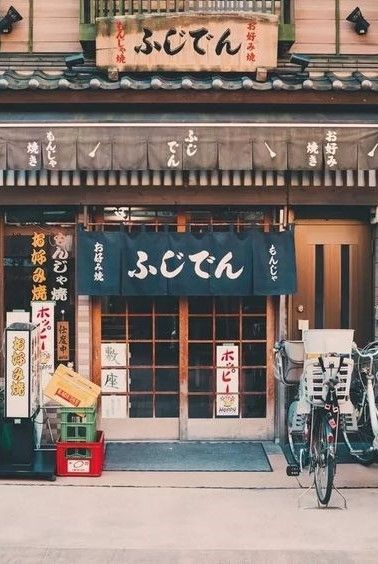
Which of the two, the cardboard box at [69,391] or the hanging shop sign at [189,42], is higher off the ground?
the hanging shop sign at [189,42]

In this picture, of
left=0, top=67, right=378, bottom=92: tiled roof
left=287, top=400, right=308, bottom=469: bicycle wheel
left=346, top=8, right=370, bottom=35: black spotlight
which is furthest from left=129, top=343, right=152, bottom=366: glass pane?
left=346, top=8, right=370, bottom=35: black spotlight

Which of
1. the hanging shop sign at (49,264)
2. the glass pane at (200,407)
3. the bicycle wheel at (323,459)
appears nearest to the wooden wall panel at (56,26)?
the hanging shop sign at (49,264)

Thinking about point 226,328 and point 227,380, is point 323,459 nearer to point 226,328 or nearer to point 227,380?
point 227,380

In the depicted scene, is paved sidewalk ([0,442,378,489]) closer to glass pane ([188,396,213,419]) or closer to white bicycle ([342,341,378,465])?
white bicycle ([342,341,378,465])

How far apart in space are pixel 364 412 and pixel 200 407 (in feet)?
8.29

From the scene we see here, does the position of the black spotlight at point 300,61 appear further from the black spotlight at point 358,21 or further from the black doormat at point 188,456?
the black doormat at point 188,456

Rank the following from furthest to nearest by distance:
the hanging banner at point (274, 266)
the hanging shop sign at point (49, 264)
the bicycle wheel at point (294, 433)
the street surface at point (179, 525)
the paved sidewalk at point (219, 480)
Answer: the hanging shop sign at point (49, 264)
the hanging banner at point (274, 266)
the bicycle wheel at point (294, 433)
the paved sidewalk at point (219, 480)
the street surface at point (179, 525)

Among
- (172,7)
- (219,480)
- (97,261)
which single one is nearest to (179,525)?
(219,480)

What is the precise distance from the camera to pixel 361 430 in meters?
10.4

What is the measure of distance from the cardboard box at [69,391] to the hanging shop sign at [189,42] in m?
4.55

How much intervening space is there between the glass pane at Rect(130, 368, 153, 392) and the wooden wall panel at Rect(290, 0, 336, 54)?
220 inches

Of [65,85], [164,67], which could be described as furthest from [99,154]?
[164,67]

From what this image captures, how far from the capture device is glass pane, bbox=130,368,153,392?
1103 centimetres

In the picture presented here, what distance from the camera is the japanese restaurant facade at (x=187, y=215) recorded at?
9.41m
